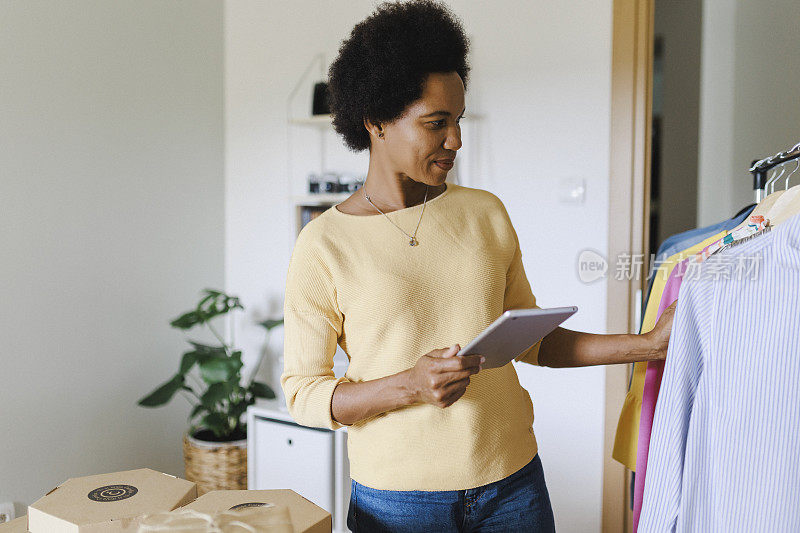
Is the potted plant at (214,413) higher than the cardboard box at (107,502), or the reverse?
the cardboard box at (107,502)

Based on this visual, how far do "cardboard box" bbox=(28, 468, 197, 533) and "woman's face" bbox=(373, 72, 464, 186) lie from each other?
65cm

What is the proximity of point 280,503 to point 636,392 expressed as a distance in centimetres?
71

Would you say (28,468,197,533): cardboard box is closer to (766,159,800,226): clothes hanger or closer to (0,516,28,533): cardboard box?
(0,516,28,533): cardboard box

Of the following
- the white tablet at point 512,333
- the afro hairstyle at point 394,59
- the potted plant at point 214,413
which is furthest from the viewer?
the potted plant at point 214,413

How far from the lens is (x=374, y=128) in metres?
1.15

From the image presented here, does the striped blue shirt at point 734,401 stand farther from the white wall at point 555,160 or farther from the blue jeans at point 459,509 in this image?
the white wall at point 555,160

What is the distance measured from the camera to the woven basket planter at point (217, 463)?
2350mm

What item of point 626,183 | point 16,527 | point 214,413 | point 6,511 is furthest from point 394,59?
point 6,511

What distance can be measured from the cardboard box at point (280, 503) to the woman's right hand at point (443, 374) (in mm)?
249

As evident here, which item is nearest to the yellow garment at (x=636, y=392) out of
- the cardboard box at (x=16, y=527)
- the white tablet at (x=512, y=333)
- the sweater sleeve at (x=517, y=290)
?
the sweater sleeve at (x=517, y=290)

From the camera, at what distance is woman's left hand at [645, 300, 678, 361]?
108cm

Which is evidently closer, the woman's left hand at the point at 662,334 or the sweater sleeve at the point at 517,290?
the woman's left hand at the point at 662,334

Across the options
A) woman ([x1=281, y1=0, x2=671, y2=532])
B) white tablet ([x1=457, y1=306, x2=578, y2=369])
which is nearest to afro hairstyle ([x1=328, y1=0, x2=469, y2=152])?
woman ([x1=281, y1=0, x2=671, y2=532])

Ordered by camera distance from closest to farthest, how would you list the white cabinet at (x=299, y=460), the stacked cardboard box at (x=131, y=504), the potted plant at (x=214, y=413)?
1. the stacked cardboard box at (x=131, y=504)
2. the white cabinet at (x=299, y=460)
3. the potted plant at (x=214, y=413)
